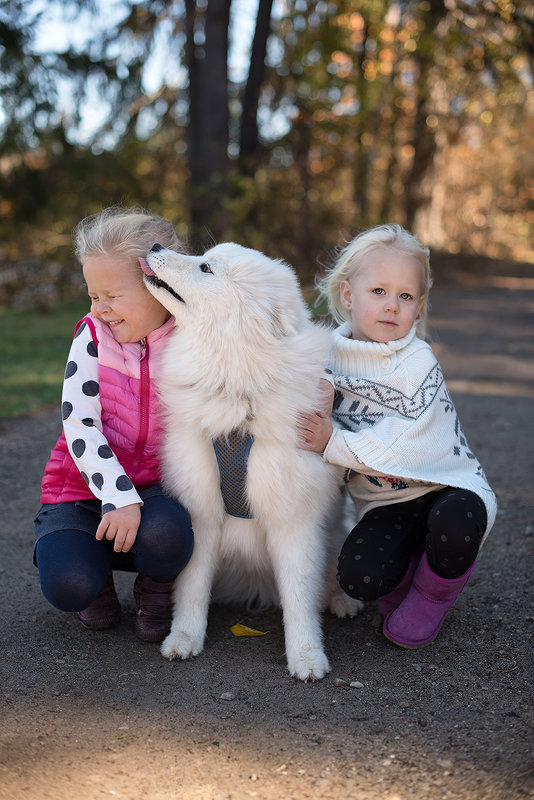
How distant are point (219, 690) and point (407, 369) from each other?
1.25 metres

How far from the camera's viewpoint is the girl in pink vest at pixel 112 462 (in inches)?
99.9

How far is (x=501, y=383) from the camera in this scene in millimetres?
7168

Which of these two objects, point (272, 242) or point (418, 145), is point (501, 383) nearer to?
point (272, 242)

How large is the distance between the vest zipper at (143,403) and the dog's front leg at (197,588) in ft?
1.20

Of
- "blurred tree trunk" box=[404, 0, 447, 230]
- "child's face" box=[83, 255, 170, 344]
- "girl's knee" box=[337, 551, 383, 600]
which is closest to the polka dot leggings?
"girl's knee" box=[337, 551, 383, 600]

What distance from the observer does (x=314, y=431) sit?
2598 mm

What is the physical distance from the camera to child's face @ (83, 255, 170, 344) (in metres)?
2.74

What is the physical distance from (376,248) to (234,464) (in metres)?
0.98

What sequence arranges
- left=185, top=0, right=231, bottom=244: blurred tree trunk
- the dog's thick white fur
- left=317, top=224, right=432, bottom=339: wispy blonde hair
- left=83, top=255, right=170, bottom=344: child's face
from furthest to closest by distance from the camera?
left=185, top=0, right=231, bottom=244: blurred tree trunk → left=317, top=224, right=432, bottom=339: wispy blonde hair → left=83, top=255, right=170, bottom=344: child's face → the dog's thick white fur

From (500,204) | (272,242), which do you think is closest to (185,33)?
(272,242)

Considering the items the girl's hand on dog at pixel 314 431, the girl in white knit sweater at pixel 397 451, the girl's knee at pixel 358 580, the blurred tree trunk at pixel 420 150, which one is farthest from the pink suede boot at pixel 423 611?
the blurred tree trunk at pixel 420 150

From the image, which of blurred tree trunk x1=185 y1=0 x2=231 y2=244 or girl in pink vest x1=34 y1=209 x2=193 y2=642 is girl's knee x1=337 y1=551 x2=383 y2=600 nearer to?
girl in pink vest x1=34 y1=209 x2=193 y2=642

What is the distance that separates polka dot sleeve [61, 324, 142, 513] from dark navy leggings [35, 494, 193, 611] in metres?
0.11

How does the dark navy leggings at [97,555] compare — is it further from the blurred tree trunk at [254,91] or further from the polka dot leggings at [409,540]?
the blurred tree trunk at [254,91]
